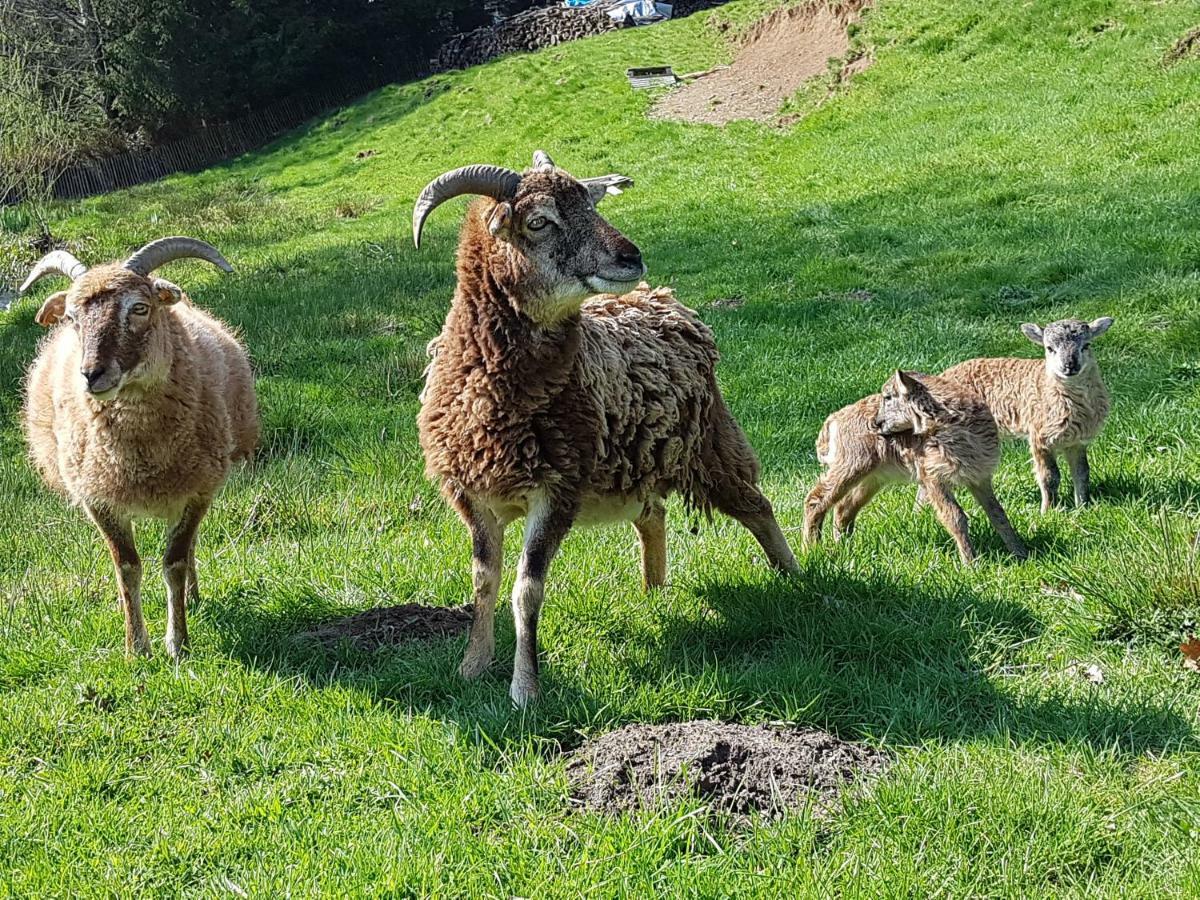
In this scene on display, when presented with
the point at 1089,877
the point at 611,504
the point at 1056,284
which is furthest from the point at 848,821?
the point at 1056,284

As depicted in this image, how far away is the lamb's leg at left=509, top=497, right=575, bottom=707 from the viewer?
448 centimetres

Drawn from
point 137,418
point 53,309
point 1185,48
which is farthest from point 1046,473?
point 1185,48

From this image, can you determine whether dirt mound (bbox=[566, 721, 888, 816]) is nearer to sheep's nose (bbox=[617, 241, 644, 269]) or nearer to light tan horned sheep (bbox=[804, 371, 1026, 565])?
sheep's nose (bbox=[617, 241, 644, 269])

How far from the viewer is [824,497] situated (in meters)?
6.46

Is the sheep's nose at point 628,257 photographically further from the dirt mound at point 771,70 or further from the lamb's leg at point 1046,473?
the dirt mound at point 771,70

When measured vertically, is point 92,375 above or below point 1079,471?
above

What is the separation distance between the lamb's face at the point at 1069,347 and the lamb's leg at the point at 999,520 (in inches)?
44.7

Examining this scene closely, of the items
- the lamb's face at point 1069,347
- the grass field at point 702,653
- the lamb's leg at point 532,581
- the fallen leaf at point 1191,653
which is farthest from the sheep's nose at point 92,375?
the lamb's face at point 1069,347

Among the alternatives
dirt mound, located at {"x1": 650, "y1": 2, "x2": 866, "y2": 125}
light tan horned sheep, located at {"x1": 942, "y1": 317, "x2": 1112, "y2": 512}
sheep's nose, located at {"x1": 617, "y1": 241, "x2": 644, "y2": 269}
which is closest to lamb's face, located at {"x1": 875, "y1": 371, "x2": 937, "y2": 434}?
light tan horned sheep, located at {"x1": 942, "y1": 317, "x2": 1112, "y2": 512}

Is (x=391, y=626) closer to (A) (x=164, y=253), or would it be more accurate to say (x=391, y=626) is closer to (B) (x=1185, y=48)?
(A) (x=164, y=253)

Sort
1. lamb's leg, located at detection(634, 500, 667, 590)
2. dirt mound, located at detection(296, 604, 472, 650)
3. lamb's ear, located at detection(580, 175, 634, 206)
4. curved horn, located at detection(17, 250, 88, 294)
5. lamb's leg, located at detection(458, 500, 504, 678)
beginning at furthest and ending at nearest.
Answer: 1. curved horn, located at detection(17, 250, 88, 294)
2. lamb's leg, located at detection(634, 500, 667, 590)
3. dirt mound, located at detection(296, 604, 472, 650)
4. lamb's ear, located at detection(580, 175, 634, 206)
5. lamb's leg, located at detection(458, 500, 504, 678)

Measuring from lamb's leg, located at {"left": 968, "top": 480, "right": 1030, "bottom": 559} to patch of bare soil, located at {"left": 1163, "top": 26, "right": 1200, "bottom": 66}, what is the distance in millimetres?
13298

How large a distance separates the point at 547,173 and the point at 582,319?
808 millimetres

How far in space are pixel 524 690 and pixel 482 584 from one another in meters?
0.63
